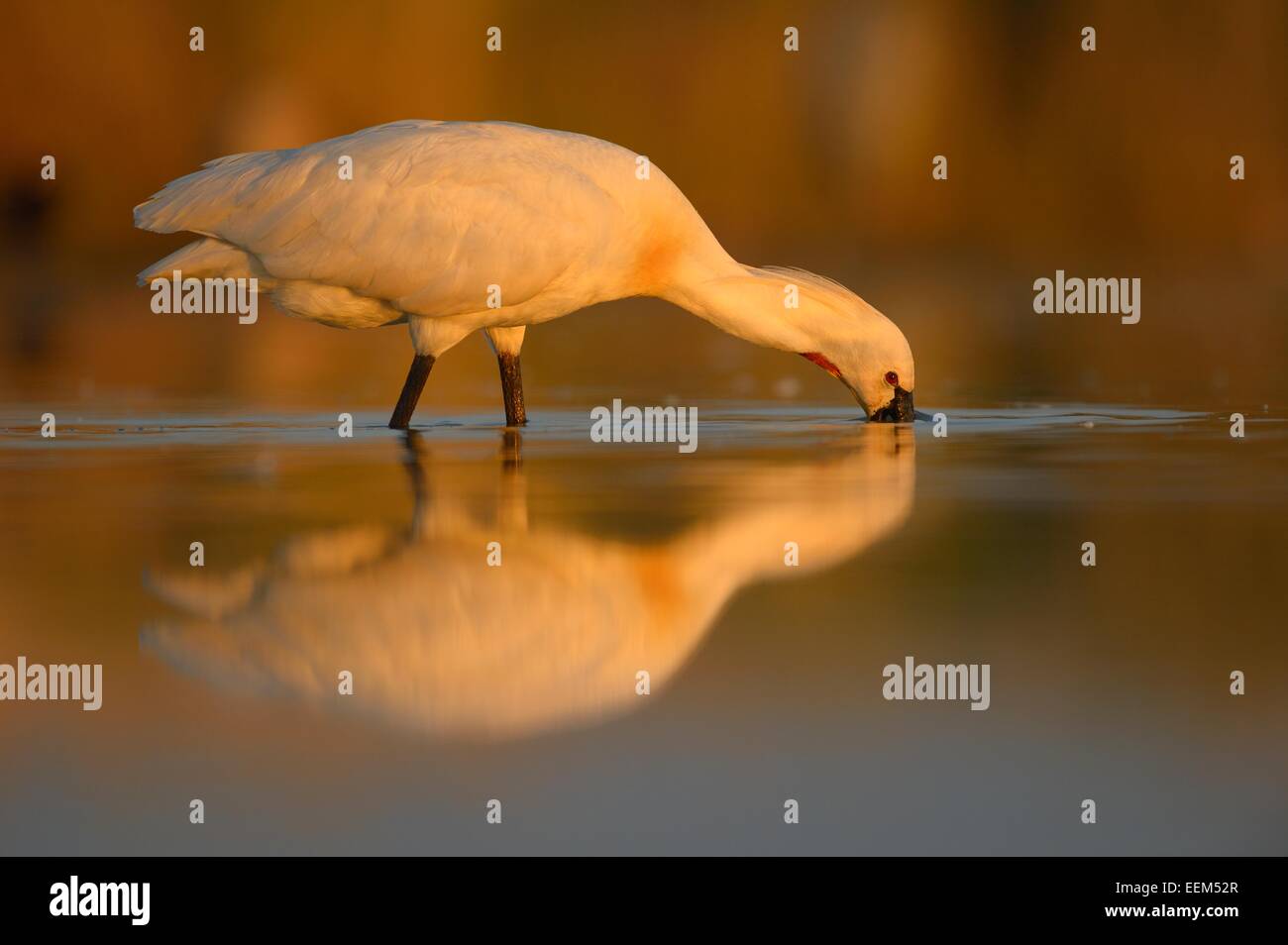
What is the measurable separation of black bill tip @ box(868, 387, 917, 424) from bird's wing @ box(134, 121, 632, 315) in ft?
5.86

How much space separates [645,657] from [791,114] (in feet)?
121

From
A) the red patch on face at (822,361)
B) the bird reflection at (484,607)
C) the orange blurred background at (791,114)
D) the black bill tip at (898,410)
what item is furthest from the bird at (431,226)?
the orange blurred background at (791,114)

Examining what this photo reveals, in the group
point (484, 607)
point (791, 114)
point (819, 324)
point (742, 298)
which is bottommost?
point (484, 607)

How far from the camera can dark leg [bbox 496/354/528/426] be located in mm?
10852

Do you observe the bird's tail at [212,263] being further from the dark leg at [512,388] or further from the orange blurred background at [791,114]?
the orange blurred background at [791,114]

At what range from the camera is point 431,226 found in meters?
10.0

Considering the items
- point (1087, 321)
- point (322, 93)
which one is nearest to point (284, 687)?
point (1087, 321)

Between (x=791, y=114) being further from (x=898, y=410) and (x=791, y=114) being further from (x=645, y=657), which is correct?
(x=645, y=657)

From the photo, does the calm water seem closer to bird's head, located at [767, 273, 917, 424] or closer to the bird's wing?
the bird's wing

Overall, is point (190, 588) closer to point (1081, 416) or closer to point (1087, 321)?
point (1081, 416)

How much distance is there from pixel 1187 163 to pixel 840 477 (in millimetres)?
31251

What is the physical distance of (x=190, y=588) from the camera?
5977 millimetres

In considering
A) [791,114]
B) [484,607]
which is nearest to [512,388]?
[484,607]

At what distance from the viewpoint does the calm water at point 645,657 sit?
4086 mm
